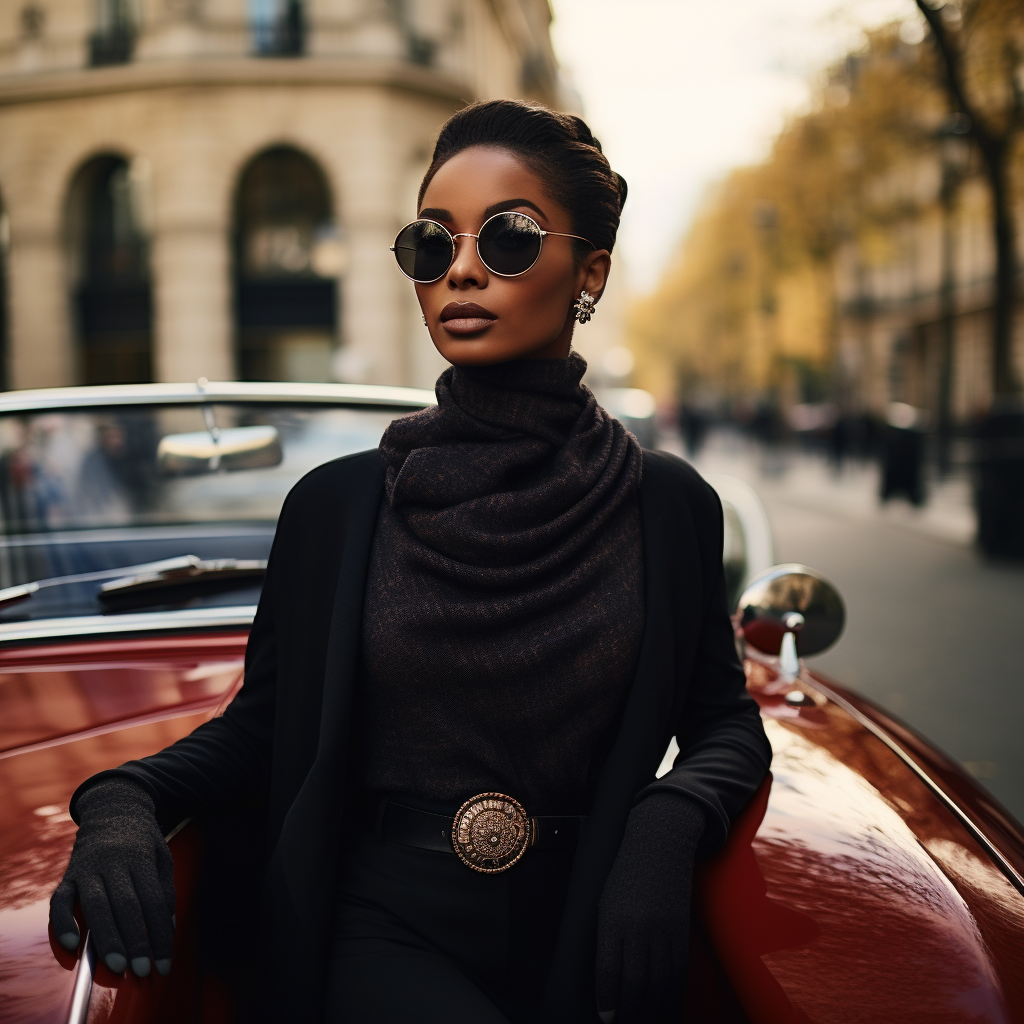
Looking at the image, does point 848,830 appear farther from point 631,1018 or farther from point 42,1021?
point 42,1021

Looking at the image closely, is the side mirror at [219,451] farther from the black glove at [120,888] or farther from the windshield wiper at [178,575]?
the black glove at [120,888]

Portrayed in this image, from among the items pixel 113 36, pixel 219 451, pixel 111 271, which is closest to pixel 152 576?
pixel 219 451

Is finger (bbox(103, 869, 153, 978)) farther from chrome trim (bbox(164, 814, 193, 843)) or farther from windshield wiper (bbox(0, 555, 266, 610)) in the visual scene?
windshield wiper (bbox(0, 555, 266, 610))

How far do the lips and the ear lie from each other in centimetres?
19

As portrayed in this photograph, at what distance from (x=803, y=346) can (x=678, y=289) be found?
1706 centimetres

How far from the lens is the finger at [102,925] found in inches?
48.6

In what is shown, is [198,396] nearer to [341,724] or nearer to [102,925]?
[341,724]

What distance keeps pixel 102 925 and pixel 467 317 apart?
0.97 meters

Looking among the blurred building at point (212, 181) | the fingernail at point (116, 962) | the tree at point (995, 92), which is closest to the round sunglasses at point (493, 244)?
the fingernail at point (116, 962)

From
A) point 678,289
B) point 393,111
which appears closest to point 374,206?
point 393,111

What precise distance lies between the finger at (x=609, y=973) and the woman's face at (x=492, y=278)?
85 cm

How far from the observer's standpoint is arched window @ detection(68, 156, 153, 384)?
23.9m

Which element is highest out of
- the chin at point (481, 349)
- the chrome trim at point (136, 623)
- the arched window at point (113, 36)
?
the arched window at point (113, 36)

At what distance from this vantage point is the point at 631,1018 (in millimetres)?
1356
